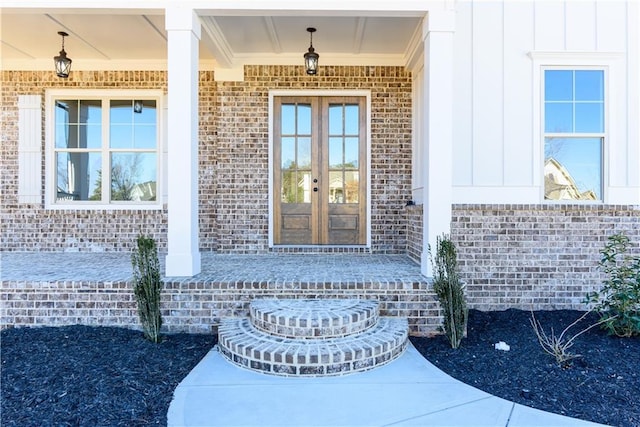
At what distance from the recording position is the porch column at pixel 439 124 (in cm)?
415

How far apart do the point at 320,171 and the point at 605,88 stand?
12.4 feet

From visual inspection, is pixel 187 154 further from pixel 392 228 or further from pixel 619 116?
pixel 619 116

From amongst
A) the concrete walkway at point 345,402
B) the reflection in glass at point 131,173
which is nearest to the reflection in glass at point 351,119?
the reflection in glass at point 131,173

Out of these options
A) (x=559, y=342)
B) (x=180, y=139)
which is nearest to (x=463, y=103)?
(x=559, y=342)

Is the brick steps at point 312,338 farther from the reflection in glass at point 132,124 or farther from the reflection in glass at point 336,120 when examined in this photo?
the reflection in glass at point 132,124

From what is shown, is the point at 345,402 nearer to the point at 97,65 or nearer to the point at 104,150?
the point at 104,150

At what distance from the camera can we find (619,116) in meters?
4.78

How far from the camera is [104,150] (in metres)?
6.26

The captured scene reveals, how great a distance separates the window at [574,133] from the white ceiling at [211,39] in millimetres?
1900

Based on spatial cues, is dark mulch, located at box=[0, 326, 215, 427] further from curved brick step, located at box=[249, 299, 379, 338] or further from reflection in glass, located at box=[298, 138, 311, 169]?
reflection in glass, located at box=[298, 138, 311, 169]

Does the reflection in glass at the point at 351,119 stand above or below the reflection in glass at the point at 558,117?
above

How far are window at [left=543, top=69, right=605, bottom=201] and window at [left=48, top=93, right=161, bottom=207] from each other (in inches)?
220

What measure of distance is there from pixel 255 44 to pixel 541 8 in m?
3.63

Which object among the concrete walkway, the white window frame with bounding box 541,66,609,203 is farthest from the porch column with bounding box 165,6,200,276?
the white window frame with bounding box 541,66,609,203
